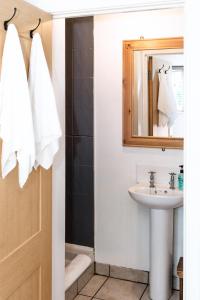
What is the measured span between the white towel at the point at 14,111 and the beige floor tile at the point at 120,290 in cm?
178

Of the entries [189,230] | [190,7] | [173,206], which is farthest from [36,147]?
[173,206]

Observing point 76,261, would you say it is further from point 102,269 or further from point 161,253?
point 161,253

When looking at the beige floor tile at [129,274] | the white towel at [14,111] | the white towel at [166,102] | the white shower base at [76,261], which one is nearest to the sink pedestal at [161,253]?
the beige floor tile at [129,274]

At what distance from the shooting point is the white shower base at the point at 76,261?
286cm

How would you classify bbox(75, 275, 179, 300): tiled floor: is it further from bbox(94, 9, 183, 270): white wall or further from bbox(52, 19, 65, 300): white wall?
bbox(52, 19, 65, 300): white wall

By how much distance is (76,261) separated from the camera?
10.1ft

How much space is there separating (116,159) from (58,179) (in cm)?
108

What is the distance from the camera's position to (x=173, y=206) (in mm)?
2637

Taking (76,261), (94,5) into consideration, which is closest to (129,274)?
(76,261)

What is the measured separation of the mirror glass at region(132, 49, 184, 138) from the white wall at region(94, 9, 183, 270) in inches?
5.6

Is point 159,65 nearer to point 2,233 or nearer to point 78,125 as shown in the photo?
point 78,125

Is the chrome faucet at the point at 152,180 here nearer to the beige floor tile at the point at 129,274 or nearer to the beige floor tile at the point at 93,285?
the beige floor tile at the point at 129,274

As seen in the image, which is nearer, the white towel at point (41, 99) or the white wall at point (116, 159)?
the white towel at point (41, 99)

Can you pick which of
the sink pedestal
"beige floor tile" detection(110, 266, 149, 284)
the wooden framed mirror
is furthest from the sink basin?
"beige floor tile" detection(110, 266, 149, 284)
